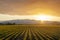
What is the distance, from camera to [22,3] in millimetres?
6793

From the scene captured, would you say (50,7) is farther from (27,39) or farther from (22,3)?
(27,39)

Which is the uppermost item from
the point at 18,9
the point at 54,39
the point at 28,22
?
the point at 18,9

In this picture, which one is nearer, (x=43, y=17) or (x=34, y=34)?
(x=43, y=17)

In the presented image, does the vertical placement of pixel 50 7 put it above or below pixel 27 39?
above

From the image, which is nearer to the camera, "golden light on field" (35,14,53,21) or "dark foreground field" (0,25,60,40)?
"dark foreground field" (0,25,60,40)

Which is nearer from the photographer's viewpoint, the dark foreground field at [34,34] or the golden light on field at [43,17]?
the dark foreground field at [34,34]

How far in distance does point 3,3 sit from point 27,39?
1628 millimetres

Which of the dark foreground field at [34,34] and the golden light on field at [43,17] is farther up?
the golden light on field at [43,17]

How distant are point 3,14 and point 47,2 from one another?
5.70 ft

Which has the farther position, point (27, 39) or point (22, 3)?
point (22, 3)

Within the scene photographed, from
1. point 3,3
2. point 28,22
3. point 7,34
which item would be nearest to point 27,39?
point 28,22

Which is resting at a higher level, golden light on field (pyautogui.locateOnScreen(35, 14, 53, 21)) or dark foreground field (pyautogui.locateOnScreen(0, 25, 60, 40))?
Answer: golden light on field (pyautogui.locateOnScreen(35, 14, 53, 21))

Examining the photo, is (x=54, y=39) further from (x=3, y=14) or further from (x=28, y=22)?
(x=3, y=14)

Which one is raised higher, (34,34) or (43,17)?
(43,17)
